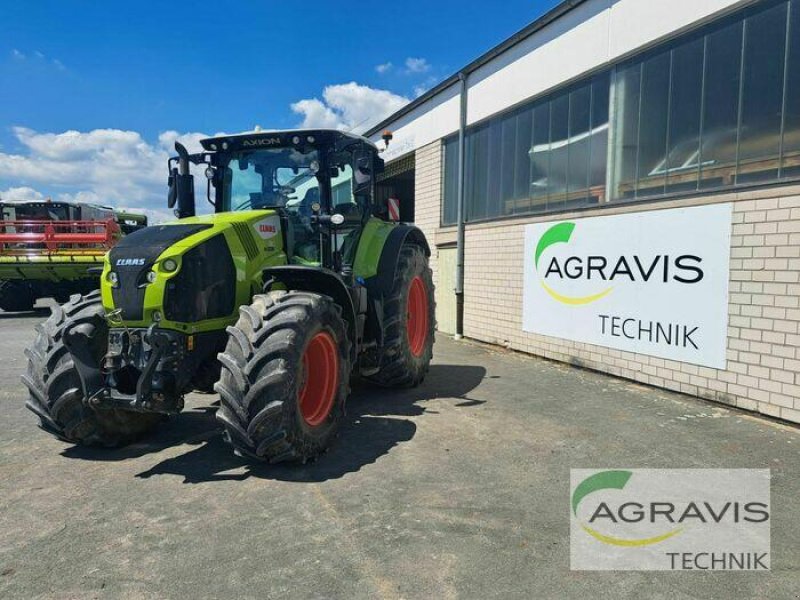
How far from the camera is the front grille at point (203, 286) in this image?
4.00 metres

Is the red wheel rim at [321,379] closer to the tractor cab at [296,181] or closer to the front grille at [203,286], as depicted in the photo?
the front grille at [203,286]

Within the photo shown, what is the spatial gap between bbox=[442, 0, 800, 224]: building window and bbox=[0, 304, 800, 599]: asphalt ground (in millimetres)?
2637

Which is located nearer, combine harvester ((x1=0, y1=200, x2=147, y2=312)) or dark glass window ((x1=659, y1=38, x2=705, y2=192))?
dark glass window ((x1=659, y1=38, x2=705, y2=192))

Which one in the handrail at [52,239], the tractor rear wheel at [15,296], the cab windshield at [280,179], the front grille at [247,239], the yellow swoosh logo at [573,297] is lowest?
the tractor rear wheel at [15,296]

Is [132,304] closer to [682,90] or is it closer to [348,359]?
[348,359]

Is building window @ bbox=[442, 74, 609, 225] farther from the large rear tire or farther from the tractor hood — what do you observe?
the large rear tire

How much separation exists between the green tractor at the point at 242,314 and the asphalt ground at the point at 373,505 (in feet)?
1.32

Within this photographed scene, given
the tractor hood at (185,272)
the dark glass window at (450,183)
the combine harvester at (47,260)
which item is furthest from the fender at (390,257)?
the combine harvester at (47,260)

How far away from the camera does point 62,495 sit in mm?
3617

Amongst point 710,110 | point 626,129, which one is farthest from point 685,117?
point 626,129

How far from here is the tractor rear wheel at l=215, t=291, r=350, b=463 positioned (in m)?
3.60

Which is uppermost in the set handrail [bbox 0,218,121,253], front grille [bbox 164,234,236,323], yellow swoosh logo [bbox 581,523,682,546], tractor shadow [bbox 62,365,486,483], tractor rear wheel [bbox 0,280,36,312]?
handrail [bbox 0,218,121,253]

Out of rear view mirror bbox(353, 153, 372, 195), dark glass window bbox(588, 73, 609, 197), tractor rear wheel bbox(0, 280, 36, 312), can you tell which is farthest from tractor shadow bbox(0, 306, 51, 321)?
dark glass window bbox(588, 73, 609, 197)

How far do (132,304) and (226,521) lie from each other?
67.9 inches
